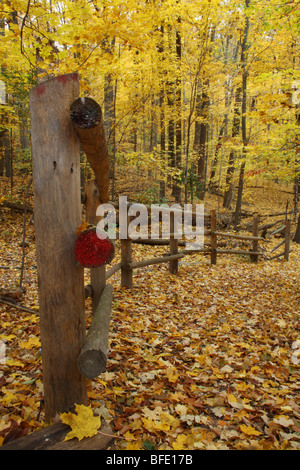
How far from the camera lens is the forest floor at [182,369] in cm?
214

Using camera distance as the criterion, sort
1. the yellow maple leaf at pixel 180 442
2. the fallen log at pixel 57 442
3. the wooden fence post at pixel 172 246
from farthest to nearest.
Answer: the wooden fence post at pixel 172 246 < the yellow maple leaf at pixel 180 442 < the fallen log at pixel 57 442

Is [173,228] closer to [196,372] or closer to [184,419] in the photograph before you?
[196,372]

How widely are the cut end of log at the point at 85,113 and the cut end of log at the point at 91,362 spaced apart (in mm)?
1292

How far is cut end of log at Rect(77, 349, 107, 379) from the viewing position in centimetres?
166

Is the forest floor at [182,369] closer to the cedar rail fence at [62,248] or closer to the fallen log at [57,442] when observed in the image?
the fallen log at [57,442]

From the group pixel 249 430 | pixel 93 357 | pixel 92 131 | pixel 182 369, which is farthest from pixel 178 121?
pixel 93 357

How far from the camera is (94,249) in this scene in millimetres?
1620

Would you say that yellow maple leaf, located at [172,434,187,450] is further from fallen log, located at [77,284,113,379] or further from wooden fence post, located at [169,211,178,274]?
wooden fence post, located at [169,211,178,274]

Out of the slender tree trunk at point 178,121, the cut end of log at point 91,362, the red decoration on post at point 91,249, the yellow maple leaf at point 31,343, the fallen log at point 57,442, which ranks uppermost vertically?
the slender tree trunk at point 178,121

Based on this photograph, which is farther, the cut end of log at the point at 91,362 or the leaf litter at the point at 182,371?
the leaf litter at the point at 182,371

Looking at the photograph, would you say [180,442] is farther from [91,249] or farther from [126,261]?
[126,261]

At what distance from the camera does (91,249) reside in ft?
5.32

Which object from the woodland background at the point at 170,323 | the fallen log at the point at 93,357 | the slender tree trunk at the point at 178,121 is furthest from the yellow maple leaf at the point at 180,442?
the slender tree trunk at the point at 178,121
